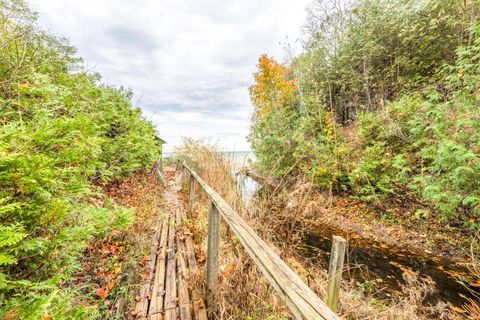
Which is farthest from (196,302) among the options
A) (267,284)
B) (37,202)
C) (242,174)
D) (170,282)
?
(242,174)

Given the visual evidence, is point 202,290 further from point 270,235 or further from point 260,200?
point 260,200

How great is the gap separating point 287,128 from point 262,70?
15138 mm

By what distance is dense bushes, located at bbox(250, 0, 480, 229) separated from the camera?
15.5 ft

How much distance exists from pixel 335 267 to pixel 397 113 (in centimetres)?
739

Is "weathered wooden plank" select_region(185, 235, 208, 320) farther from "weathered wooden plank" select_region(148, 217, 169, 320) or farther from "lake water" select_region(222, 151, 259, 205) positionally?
"lake water" select_region(222, 151, 259, 205)

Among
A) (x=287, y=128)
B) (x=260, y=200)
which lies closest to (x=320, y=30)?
(x=287, y=128)

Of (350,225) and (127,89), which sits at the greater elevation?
(127,89)

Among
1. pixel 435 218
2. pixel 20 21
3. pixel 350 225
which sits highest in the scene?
pixel 20 21

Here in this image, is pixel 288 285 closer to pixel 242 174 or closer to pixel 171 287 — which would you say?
pixel 171 287

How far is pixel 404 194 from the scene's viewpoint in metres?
6.39

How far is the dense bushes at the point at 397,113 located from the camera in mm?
4730

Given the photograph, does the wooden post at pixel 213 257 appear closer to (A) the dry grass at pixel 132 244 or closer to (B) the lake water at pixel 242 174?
(A) the dry grass at pixel 132 244

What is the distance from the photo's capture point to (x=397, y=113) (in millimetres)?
7070

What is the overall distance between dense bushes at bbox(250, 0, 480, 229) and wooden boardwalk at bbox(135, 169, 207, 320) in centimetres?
204
